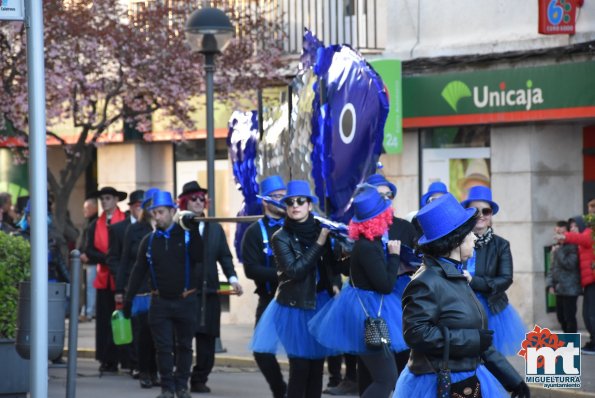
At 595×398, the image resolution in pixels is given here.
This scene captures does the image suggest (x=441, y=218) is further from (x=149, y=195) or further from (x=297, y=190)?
(x=149, y=195)

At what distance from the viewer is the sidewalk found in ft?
44.1

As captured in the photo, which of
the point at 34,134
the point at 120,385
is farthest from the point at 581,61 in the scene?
the point at 34,134

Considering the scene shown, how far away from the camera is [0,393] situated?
39.1 feet

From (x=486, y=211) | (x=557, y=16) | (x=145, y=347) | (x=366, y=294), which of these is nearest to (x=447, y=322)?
(x=366, y=294)

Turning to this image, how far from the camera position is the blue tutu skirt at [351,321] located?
33.8 ft

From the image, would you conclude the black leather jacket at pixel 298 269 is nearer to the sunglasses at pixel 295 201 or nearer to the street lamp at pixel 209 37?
the sunglasses at pixel 295 201

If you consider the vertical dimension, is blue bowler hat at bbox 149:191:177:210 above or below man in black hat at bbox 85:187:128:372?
above

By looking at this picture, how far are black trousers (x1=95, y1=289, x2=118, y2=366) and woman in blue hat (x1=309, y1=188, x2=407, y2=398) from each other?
6094 mm

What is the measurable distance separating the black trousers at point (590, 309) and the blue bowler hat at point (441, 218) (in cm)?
1004

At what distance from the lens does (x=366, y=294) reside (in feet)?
34.3

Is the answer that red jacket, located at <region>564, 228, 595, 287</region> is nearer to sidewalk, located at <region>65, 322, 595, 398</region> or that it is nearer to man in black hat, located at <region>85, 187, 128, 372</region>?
sidewalk, located at <region>65, 322, 595, 398</region>

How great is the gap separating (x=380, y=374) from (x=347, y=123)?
400 centimetres

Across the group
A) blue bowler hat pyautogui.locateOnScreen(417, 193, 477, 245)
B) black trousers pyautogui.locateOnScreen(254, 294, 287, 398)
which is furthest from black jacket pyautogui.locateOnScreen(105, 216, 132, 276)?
blue bowler hat pyautogui.locateOnScreen(417, 193, 477, 245)

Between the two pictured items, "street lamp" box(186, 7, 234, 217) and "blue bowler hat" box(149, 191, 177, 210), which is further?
"street lamp" box(186, 7, 234, 217)
